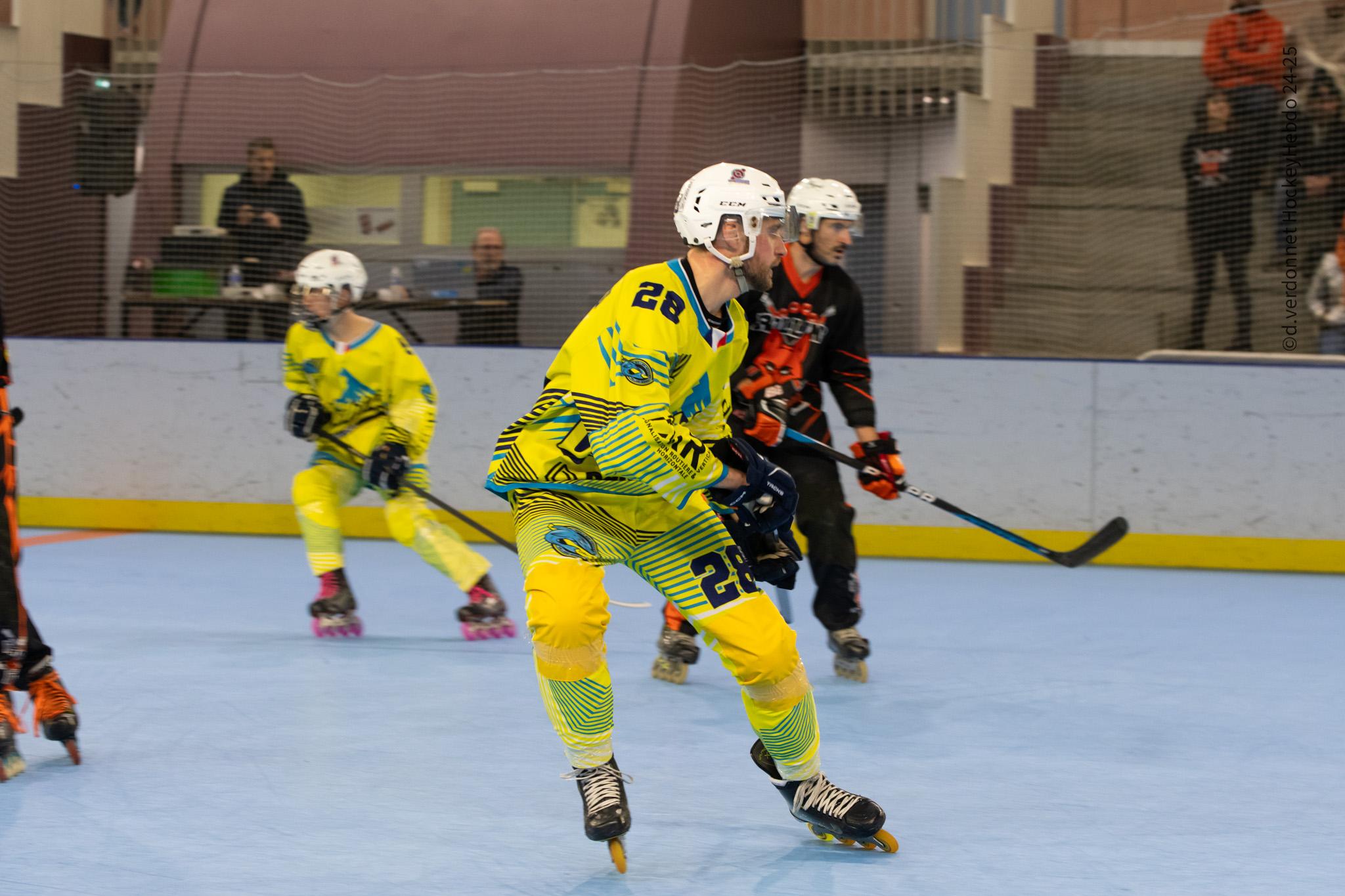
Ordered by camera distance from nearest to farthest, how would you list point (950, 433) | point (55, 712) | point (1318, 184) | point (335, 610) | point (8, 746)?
point (8, 746) → point (55, 712) → point (335, 610) → point (950, 433) → point (1318, 184)

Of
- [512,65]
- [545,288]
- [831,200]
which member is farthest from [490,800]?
[512,65]

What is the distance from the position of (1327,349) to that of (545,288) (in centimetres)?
413

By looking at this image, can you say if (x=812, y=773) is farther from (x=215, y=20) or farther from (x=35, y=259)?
(x=215, y=20)

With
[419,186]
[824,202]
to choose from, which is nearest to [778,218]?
[824,202]

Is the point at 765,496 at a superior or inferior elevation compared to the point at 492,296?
Result: inferior

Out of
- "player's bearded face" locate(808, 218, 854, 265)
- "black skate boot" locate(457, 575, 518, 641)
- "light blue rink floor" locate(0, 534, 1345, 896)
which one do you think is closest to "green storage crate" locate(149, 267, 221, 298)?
"light blue rink floor" locate(0, 534, 1345, 896)

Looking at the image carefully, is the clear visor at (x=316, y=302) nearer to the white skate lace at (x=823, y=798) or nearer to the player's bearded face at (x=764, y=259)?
the player's bearded face at (x=764, y=259)

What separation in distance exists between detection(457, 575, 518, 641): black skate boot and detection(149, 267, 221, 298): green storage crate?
3.91 meters

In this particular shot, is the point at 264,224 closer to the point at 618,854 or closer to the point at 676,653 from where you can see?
the point at 676,653

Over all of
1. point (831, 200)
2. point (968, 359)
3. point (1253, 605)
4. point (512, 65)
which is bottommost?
point (1253, 605)

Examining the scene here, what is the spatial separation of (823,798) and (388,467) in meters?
2.88

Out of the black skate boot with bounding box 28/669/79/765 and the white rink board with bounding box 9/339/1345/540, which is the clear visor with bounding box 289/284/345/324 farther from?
the white rink board with bounding box 9/339/1345/540

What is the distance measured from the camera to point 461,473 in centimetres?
851

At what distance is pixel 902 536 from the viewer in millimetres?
8031
